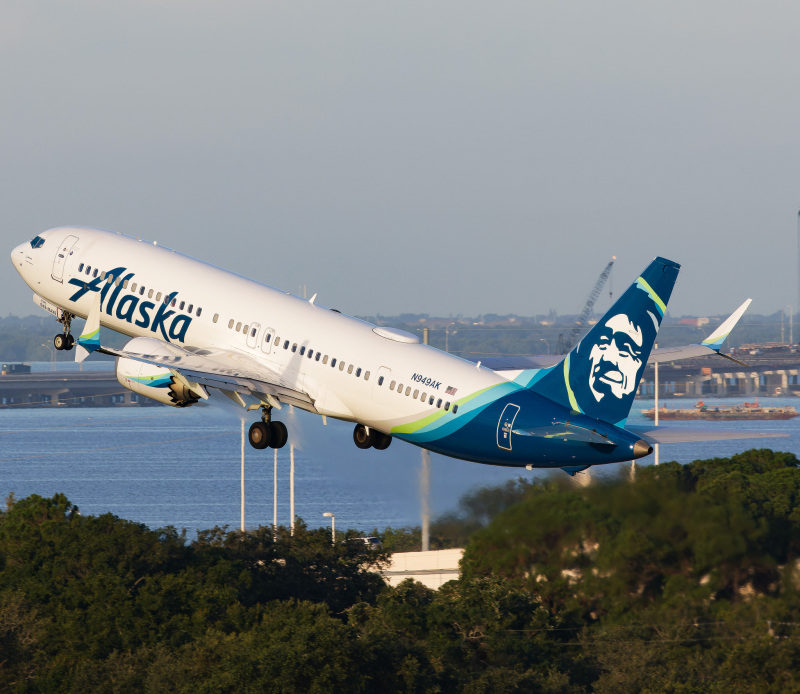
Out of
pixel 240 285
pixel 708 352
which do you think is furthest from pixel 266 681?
pixel 708 352

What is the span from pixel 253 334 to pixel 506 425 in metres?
11.8

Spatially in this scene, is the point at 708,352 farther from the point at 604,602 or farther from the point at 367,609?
the point at 367,609

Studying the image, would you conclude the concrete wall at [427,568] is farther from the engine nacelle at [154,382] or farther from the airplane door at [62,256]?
the engine nacelle at [154,382]

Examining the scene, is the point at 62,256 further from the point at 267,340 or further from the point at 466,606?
the point at 466,606

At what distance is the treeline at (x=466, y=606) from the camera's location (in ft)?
177

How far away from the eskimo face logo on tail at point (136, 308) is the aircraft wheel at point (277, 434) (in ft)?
16.8

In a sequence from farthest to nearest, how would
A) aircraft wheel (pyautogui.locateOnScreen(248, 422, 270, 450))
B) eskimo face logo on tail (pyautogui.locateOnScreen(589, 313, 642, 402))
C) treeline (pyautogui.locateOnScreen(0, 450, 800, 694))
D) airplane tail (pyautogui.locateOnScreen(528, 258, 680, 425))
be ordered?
treeline (pyautogui.locateOnScreen(0, 450, 800, 694)) < aircraft wheel (pyautogui.locateOnScreen(248, 422, 270, 450)) < eskimo face logo on tail (pyautogui.locateOnScreen(589, 313, 642, 402)) < airplane tail (pyautogui.locateOnScreen(528, 258, 680, 425))

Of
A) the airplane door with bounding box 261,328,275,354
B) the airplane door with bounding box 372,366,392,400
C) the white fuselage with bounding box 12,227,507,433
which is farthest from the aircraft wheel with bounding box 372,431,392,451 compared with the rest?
the airplane door with bounding box 372,366,392,400

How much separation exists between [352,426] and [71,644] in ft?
137

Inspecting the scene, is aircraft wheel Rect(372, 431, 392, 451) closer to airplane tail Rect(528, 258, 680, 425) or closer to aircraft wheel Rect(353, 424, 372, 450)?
aircraft wheel Rect(353, 424, 372, 450)

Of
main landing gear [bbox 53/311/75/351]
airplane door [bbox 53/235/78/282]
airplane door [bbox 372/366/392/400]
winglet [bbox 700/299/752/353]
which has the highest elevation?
airplane door [bbox 53/235/78/282]

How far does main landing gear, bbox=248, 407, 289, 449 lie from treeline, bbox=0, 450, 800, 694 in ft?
29.3

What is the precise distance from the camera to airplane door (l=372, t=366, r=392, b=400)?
4494cm

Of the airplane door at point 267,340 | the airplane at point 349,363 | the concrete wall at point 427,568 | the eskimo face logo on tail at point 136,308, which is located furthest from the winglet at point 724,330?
the concrete wall at point 427,568
